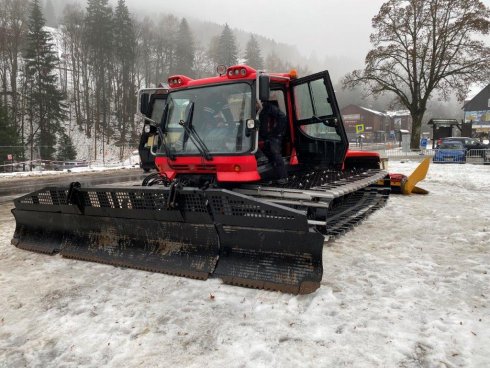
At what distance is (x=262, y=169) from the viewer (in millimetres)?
5324

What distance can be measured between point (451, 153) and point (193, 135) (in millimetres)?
23152

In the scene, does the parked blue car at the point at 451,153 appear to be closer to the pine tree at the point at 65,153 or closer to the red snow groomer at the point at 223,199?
the red snow groomer at the point at 223,199

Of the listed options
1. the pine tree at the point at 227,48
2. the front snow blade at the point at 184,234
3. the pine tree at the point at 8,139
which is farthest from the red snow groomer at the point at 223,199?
the pine tree at the point at 227,48

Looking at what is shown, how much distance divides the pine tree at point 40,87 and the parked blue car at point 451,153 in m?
30.3

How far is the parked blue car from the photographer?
23.8 metres

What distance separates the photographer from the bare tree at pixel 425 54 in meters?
29.0

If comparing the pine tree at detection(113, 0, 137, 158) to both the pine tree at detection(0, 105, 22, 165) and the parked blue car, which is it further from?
the parked blue car

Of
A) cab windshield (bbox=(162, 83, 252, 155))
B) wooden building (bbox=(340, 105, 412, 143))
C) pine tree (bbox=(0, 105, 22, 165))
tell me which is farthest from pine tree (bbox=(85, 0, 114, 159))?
wooden building (bbox=(340, 105, 412, 143))

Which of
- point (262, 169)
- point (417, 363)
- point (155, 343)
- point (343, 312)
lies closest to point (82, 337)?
point (155, 343)

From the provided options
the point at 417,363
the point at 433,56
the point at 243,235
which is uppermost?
the point at 433,56

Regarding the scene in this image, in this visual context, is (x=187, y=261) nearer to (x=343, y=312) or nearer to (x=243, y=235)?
(x=243, y=235)

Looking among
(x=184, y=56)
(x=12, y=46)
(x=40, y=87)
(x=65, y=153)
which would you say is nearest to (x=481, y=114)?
(x=184, y=56)

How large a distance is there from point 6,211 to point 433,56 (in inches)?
1226

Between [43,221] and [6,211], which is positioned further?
[6,211]
